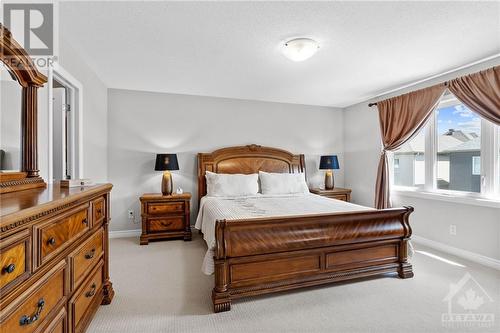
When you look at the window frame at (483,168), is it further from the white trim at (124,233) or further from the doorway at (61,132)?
the doorway at (61,132)

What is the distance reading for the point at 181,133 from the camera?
14.2 ft

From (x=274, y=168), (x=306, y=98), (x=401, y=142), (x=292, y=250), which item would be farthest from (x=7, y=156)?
(x=401, y=142)

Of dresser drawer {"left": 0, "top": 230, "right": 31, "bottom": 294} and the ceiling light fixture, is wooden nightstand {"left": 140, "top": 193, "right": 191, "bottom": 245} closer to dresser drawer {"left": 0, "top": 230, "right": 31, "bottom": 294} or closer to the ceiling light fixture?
the ceiling light fixture

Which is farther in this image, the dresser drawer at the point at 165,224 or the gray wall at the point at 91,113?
the dresser drawer at the point at 165,224

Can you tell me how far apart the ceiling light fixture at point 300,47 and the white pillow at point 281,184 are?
2.17 m

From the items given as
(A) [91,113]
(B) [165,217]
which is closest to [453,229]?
(B) [165,217]

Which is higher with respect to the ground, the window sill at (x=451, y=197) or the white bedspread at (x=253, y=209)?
the window sill at (x=451, y=197)

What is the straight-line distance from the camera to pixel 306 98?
15.1 ft

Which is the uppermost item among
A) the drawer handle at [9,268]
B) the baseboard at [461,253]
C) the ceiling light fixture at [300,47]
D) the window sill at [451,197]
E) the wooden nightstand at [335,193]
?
the ceiling light fixture at [300,47]

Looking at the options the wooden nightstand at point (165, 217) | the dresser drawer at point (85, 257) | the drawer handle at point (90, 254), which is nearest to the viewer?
the dresser drawer at point (85, 257)

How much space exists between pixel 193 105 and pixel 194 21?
2331 millimetres

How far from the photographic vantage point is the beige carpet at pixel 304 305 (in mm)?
1828

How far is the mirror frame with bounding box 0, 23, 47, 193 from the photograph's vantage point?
147cm

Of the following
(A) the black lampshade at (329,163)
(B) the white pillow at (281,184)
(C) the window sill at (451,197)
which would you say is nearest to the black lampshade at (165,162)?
(B) the white pillow at (281,184)
